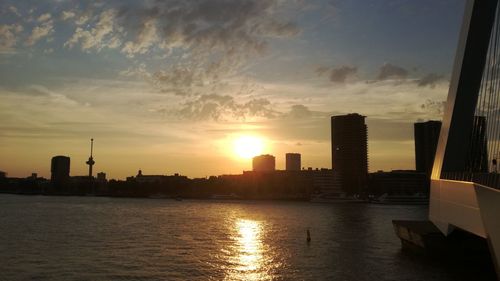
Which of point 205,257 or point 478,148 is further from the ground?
point 478,148

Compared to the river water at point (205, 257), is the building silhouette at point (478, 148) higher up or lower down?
higher up

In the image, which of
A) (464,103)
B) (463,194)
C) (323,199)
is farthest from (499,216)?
(323,199)

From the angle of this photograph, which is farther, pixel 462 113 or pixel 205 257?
pixel 205 257

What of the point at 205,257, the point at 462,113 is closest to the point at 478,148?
the point at 462,113

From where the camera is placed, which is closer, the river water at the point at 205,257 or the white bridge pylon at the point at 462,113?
the white bridge pylon at the point at 462,113

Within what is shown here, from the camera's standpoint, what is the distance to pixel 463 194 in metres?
20.4

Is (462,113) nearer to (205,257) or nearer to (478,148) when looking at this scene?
(478,148)

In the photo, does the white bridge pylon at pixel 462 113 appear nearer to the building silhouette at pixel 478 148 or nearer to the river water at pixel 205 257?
the building silhouette at pixel 478 148

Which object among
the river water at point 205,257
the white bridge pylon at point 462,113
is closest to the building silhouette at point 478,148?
the white bridge pylon at point 462,113

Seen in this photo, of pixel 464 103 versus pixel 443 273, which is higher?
pixel 464 103

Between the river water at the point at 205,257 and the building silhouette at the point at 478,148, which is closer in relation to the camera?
the building silhouette at the point at 478,148

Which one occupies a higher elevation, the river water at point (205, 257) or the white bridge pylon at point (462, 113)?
the white bridge pylon at point (462, 113)

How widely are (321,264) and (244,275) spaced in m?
7.35

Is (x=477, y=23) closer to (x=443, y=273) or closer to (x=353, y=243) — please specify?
(x=443, y=273)
